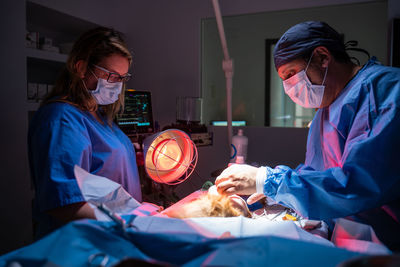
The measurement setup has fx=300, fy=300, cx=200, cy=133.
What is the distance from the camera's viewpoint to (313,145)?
65.5 inches

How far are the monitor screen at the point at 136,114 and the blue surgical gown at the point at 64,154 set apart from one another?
1.86ft

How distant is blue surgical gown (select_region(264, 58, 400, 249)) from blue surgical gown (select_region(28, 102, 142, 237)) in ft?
2.46

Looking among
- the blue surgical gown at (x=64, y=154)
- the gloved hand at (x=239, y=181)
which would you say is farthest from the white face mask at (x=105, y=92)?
the gloved hand at (x=239, y=181)

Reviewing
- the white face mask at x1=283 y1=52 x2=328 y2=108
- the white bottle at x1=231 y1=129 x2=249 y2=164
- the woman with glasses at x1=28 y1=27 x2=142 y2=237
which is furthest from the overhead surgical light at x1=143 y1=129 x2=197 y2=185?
the white bottle at x1=231 y1=129 x2=249 y2=164

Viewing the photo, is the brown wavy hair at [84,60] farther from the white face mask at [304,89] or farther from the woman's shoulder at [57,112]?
the white face mask at [304,89]

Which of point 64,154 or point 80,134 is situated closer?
point 64,154

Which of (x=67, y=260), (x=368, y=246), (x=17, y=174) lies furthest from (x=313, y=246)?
(x=17, y=174)

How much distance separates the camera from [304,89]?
58.7 inches

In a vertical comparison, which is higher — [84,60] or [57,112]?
[84,60]

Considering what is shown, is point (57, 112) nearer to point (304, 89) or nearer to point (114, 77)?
point (114, 77)

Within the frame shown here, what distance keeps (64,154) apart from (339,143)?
1184mm

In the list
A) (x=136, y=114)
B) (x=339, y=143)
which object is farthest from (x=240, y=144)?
(x=339, y=143)

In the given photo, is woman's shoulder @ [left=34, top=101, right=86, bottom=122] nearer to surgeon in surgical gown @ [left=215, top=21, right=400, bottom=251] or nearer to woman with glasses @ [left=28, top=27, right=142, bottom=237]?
woman with glasses @ [left=28, top=27, right=142, bottom=237]

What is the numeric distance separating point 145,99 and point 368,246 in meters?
1.83
